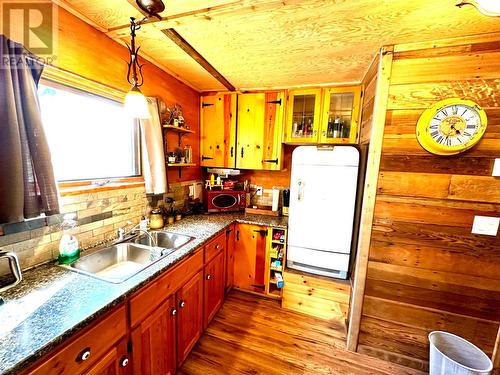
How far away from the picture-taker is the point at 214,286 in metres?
2.04

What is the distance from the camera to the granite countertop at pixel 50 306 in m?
0.71

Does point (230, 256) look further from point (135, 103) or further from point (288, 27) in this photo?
point (288, 27)

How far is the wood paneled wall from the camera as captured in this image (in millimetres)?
1295

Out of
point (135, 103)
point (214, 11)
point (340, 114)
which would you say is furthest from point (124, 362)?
point (340, 114)

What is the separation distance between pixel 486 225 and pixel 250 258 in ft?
6.45

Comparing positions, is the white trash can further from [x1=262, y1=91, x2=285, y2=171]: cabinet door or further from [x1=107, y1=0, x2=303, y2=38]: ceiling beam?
[x1=107, y1=0, x2=303, y2=38]: ceiling beam

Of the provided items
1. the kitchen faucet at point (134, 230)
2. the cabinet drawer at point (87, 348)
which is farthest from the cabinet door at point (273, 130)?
the cabinet drawer at point (87, 348)

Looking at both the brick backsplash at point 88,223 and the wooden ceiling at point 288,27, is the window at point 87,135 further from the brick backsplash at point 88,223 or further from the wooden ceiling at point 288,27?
the wooden ceiling at point 288,27

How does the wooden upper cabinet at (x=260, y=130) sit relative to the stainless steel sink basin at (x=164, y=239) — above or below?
above

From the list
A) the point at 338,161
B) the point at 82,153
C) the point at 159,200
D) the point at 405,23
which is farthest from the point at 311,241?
the point at 82,153

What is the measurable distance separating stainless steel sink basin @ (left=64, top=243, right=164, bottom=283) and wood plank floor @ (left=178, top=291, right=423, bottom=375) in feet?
2.83

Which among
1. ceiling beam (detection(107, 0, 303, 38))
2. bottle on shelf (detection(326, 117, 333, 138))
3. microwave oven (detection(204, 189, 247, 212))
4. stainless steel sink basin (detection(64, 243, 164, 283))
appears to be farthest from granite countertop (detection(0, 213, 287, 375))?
bottle on shelf (detection(326, 117, 333, 138))

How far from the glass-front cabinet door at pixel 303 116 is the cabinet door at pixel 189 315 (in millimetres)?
1796

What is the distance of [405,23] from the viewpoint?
50.9 inches
